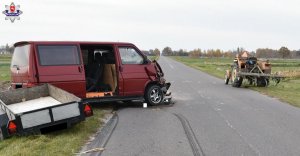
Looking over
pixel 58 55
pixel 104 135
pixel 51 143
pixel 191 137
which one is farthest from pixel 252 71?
pixel 51 143

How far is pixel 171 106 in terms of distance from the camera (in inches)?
542

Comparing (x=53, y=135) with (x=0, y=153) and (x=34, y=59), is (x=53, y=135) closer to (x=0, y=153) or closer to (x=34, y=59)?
(x=0, y=153)

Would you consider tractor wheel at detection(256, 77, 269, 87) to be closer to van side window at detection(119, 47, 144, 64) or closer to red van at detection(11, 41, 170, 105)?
red van at detection(11, 41, 170, 105)

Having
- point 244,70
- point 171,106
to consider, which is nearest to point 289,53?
point 244,70

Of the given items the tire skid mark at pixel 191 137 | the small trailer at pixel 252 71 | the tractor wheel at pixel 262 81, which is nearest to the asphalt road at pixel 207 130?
the tire skid mark at pixel 191 137

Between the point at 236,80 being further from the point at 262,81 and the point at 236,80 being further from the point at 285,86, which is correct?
the point at 285,86

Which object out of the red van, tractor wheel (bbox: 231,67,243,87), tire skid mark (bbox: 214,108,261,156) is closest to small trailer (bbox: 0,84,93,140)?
the red van

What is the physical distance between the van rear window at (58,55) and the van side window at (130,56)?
1645 millimetres

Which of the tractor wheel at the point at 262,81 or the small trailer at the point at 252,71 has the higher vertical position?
the small trailer at the point at 252,71

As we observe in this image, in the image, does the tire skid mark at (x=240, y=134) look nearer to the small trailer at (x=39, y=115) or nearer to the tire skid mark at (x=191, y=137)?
the tire skid mark at (x=191, y=137)

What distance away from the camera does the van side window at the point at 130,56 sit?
1338 cm

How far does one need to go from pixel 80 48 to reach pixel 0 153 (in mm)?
5633

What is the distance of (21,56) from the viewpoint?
475 inches

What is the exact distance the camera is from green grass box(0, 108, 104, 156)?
23.5ft
